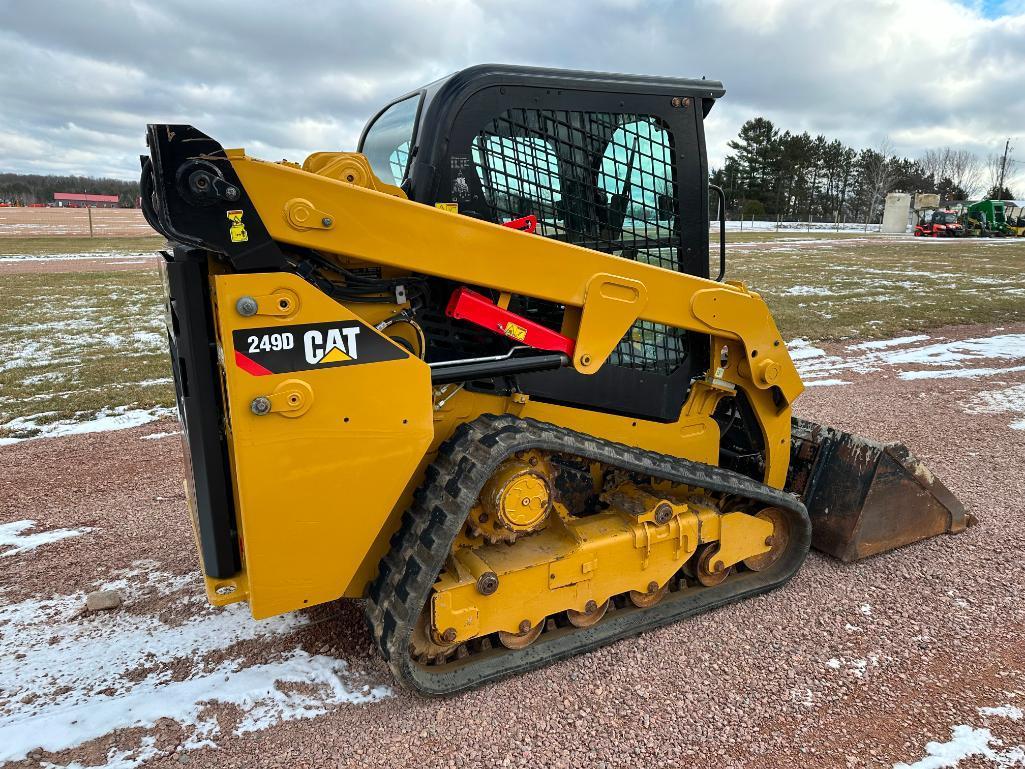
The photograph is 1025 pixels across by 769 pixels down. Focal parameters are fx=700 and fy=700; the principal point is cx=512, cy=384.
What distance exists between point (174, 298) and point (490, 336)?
139 cm

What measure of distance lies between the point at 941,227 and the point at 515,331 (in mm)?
49031

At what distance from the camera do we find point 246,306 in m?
2.53

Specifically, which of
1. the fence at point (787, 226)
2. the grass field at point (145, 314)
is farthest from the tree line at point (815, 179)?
the grass field at point (145, 314)

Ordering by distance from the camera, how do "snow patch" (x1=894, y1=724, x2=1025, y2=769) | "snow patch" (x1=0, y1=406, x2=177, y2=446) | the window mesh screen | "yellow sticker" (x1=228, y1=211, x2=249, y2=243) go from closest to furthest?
"yellow sticker" (x1=228, y1=211, x2=249, y2=243) → "snow patch" (x1=894, y1=724, x2=1025, y2=769) → the window mesh screen → "snow patch" (x1=0, y1=406, x2=177, y2=446)

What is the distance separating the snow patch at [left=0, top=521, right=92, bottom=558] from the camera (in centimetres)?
456

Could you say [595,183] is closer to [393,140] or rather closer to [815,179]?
[393,140]

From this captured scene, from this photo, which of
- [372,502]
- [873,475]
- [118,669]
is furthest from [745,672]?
[118,669]

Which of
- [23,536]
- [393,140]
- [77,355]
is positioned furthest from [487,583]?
[77,355]

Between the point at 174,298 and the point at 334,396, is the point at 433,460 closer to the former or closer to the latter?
the point at 334,396

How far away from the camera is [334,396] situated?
9.00 ft

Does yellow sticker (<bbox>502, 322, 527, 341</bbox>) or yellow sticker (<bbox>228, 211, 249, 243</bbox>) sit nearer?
yellow sticker (<bbox>228, 211, 249, 243</bbox>)

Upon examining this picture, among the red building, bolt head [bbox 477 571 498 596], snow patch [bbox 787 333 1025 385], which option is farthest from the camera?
the red building

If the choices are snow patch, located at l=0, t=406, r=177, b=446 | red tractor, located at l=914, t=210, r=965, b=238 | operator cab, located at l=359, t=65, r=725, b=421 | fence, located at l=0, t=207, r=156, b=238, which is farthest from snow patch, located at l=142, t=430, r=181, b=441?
red tractor, located at l=914, t=210, r=965, b=238

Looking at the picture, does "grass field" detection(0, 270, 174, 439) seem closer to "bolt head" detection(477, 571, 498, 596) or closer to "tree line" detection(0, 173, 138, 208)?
"bolt head" detection(477, 571, 498, 596)
